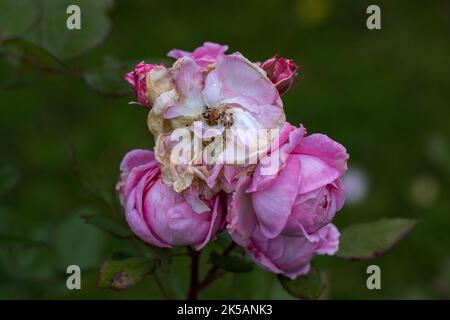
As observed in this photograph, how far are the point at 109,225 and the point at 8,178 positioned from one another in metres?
0.39

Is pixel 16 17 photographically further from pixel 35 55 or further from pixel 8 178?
pixel 8 178

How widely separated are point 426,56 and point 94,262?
1503 millimetres

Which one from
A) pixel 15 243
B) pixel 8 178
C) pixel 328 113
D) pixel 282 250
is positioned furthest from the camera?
pixel 328 113

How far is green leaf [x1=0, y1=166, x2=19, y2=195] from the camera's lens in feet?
4.04

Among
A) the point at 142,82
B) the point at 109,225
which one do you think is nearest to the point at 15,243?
the point at 109,225

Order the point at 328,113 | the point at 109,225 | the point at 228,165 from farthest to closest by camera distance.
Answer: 1. the point at 328,113
2. the point at 109,225
3. the point at 228,165

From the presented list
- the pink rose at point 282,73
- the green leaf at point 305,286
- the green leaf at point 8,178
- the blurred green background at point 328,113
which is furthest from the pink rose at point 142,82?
the blurred green background at point 328,113

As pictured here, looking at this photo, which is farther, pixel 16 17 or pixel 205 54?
pixel 16 17

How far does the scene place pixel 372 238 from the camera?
Answer: 946 mm

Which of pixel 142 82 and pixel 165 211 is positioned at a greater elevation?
pixel 142 82

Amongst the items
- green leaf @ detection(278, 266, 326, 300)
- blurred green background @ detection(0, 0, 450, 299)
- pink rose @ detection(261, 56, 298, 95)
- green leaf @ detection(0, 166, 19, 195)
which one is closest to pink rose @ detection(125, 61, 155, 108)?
pink rose @ detection(261, 56, 298, 95)

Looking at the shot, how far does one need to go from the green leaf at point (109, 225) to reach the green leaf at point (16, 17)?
0.30m

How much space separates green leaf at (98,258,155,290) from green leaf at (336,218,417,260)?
25 centimetres

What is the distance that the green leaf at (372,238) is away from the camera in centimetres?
93
